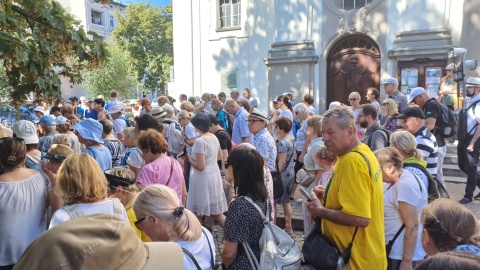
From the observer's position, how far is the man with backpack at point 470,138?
6.27 meters

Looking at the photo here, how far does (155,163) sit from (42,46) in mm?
1682

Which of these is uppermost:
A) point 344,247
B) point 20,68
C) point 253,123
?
point 20,68

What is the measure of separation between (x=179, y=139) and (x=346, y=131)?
4460mm

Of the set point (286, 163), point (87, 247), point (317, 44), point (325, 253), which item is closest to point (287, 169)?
point (286, 163)

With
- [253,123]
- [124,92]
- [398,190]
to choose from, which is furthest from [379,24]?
[124,92]

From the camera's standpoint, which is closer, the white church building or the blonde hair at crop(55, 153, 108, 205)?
the blonde hair at crop(55, 153, 108, 205)

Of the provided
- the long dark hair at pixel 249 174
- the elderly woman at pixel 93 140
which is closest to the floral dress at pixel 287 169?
the elderly woman at pixel 93 140

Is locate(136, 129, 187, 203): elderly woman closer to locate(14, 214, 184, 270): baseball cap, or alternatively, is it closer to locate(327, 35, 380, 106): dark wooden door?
locate(14, 214, 184, 270): baseball cap

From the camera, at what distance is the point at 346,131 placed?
8.84 ft

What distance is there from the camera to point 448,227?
2.09m

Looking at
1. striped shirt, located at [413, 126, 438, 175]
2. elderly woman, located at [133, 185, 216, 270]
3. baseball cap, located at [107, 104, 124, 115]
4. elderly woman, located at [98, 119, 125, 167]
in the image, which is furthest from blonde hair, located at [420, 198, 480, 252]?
baseball cap, located at [107, 104, 124, 115]

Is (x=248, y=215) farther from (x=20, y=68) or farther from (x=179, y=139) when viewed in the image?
(x=179, y=139)

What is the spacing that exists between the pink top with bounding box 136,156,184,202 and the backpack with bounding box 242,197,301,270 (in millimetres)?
1437

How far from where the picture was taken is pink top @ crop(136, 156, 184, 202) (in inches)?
153
